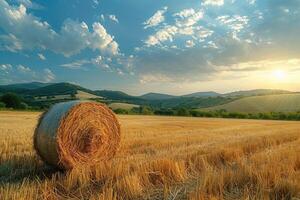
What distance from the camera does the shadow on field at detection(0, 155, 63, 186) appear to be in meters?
6.38

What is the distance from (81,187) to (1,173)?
2.12 m

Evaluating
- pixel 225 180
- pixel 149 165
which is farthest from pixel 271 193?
pixel 149 165

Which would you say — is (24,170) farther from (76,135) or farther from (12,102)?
(12,102)

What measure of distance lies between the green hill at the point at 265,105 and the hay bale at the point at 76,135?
59372 mm

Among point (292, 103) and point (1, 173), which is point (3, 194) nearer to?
point (1, 173)

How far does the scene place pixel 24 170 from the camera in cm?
706

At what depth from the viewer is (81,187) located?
5512 millimetres

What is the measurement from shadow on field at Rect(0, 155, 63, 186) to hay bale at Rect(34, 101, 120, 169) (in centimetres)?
26

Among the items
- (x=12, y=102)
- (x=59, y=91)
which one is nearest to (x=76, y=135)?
(x=12, y=102)

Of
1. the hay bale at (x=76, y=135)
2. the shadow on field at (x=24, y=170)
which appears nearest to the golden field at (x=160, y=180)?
the shadow on field at (x=24, y=170)

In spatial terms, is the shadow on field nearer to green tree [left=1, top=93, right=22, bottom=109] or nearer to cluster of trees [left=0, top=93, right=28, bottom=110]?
cluster of trees [left=0, top=93, right=28, bottom=110]

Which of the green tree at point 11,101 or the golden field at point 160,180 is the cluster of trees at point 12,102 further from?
the golden field at point 160,180

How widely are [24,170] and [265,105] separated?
71.0m

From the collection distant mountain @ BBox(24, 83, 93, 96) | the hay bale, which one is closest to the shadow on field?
the hay bale
